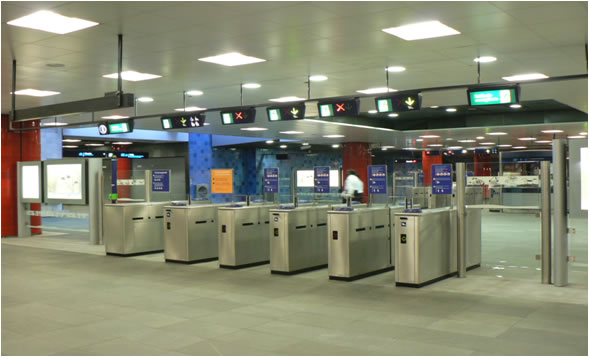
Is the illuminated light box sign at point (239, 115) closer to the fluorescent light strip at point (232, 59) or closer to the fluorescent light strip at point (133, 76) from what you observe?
the fluorescent light strip at point (133, 76)

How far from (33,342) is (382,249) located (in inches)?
221

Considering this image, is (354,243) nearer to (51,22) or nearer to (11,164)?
(51,22)

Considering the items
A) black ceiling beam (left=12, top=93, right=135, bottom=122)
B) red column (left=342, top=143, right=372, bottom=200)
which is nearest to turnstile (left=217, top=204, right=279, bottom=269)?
black ceiling beam (left=12, top=93, right=135, bottom=122)

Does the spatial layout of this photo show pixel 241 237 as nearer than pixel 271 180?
Yes

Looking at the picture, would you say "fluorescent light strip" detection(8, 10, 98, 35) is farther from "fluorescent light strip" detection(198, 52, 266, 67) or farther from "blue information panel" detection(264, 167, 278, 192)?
"blue information panel" detection(264, 167, 278, 192)

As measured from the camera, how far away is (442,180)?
883 centimetres

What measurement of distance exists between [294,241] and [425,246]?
7.13ft

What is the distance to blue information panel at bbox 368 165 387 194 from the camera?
9.34 meters

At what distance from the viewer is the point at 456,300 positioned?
6980 millimetres

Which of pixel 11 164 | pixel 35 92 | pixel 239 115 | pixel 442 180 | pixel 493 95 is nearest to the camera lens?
pixel 493 95

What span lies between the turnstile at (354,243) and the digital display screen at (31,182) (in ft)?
29.5

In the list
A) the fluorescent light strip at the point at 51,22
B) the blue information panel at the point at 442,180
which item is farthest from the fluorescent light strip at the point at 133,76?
the blue information panel at the point at 442,180

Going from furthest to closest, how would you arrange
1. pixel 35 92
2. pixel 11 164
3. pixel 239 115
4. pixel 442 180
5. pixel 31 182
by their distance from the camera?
pixel 11 164 < pixel 31 182 < pixel 35 92 < pixel 239 115 < pixel 442 180

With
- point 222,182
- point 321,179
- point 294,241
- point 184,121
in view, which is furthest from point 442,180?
point 222,182
